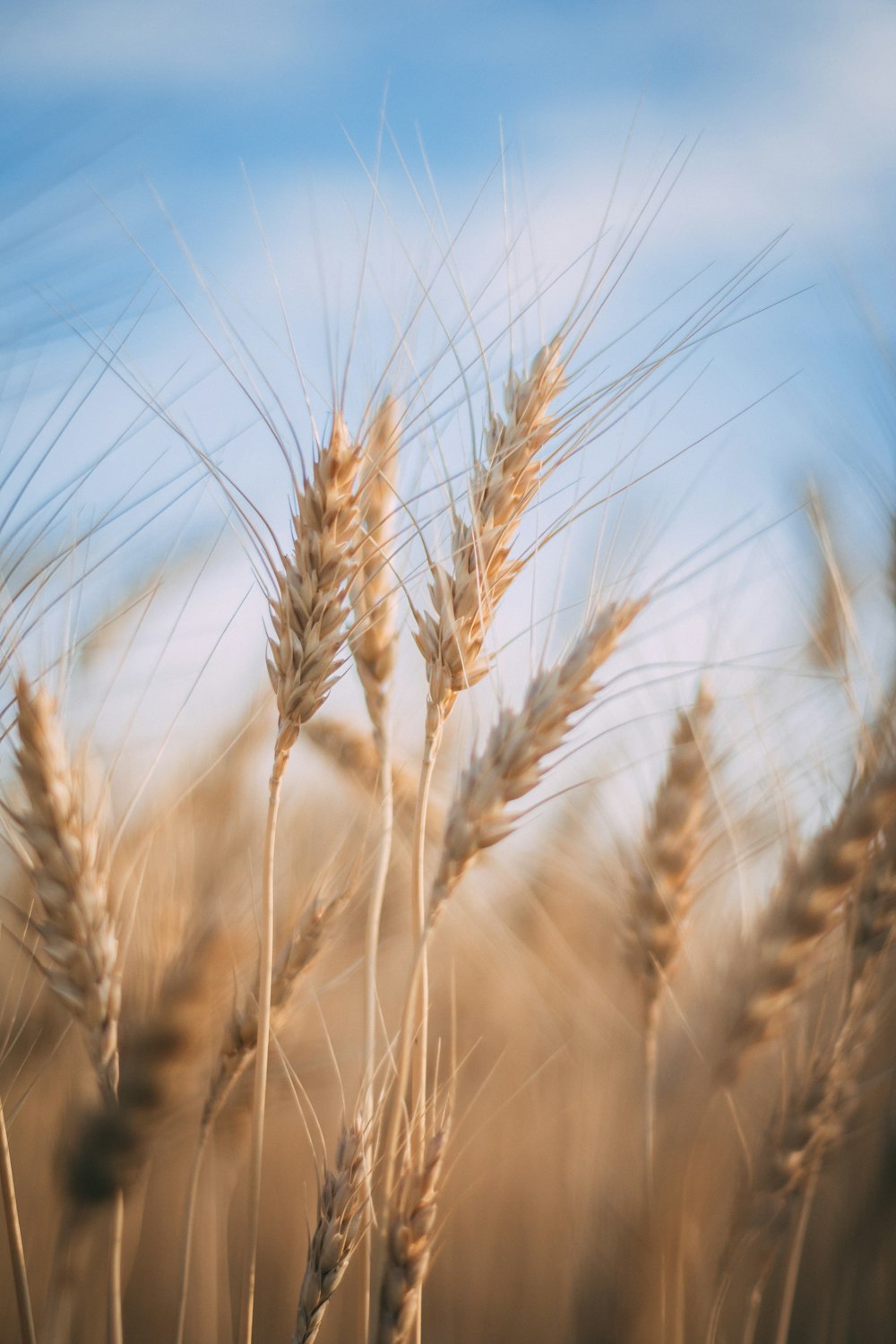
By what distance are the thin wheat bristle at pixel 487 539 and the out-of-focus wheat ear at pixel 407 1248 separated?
0.55 meters

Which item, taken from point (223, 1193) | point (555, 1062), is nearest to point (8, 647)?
point (223, 1193)

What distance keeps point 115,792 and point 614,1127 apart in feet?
4.00

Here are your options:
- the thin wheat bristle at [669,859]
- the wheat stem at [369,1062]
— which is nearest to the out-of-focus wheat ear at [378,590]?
the wheat stem at [369,1062]

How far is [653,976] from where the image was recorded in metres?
1.40

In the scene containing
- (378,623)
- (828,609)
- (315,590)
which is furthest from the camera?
(828,609)

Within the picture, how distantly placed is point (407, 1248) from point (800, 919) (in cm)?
67

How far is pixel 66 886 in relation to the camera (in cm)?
102

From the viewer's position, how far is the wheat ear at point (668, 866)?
1.40 meters

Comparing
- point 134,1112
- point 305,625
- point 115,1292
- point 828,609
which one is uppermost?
point 828,609

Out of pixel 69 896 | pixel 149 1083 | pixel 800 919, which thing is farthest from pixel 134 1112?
pixel 800 919

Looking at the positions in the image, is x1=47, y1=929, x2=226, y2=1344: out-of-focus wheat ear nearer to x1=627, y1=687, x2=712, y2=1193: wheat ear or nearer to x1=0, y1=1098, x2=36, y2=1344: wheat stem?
x1=0, y1=1098, x2=36, y2=1344: wheat stem

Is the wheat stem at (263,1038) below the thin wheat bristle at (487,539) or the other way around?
below

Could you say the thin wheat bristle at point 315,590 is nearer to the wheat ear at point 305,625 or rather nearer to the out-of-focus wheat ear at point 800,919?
the wheat ear at point 305,625

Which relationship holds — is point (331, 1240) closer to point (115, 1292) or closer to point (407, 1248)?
point (407, 1248)
